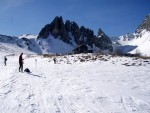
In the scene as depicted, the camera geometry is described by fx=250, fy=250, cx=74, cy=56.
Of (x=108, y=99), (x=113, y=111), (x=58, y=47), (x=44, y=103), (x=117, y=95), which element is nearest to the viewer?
(x=113, y=111)

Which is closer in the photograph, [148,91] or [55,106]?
[55,106]

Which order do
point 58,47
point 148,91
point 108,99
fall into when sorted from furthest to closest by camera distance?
point 58,47 → point 148,91 → point 108,99

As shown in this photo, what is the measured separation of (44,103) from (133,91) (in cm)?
551

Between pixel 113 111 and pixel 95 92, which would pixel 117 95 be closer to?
pixel 95 92

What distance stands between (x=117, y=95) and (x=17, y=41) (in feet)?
631

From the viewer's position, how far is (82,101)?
38.8ft

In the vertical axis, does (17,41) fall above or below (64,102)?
above

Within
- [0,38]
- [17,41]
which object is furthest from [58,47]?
[0,38]

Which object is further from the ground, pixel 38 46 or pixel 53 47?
pixel 38 46

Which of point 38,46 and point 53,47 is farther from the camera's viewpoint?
point 38,46

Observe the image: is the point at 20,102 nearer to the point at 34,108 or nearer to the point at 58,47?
the point at 34,108

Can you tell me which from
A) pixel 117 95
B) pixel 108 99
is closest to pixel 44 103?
pixel 108 99

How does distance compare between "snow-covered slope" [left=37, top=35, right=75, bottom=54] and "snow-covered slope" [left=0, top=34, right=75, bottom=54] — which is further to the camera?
"snow-covered slope" [left=37, top=35, right=75, bottom=54]

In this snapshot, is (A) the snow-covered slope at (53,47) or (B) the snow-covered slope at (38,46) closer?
(B) the snow-covered slope at (38,46)
